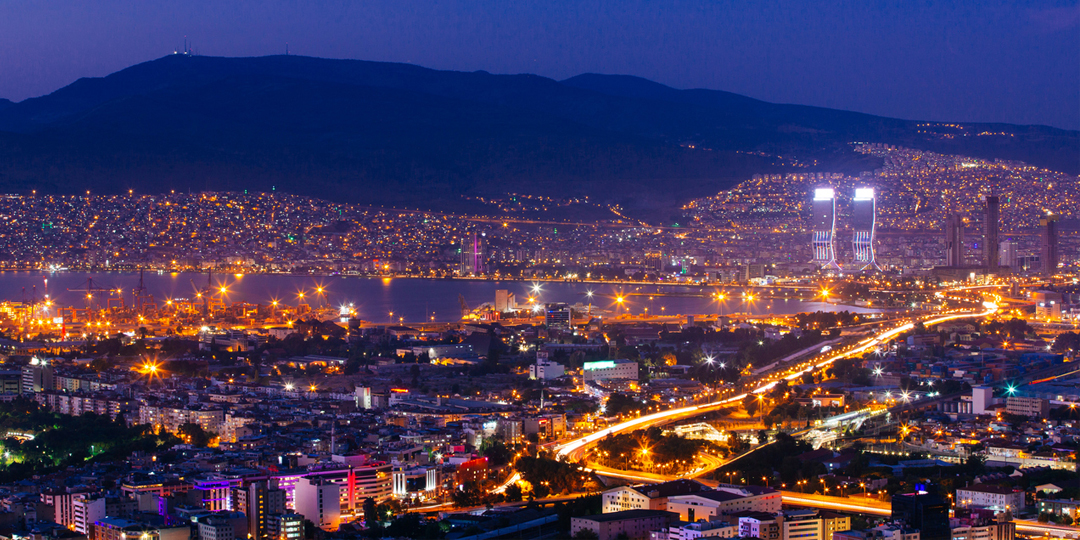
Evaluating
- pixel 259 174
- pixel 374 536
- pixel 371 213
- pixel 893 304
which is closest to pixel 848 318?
pixel 893 304

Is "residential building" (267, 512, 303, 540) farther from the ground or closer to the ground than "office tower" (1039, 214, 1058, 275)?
closer to the ground

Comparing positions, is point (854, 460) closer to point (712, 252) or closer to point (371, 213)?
point (712, 252)

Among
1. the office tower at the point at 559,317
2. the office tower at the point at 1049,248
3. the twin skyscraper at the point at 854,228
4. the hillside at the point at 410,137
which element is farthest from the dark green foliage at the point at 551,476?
the hillside at the point at 410,137

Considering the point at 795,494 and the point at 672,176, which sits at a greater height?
the point at 672,176

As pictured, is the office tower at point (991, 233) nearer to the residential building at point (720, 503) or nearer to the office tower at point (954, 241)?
the office tower at point (954, 241)

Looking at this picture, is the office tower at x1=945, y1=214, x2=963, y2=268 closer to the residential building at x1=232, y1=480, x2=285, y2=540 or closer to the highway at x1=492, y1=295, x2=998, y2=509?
the highway at x1=492, y1=295, x2=998, y2=509

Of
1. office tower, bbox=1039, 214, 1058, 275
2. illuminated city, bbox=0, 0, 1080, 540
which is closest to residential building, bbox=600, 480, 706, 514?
illuminated city, bbox=0, 0, 1080, 540

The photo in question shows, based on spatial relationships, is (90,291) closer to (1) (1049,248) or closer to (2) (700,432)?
(1) (1049,248)
